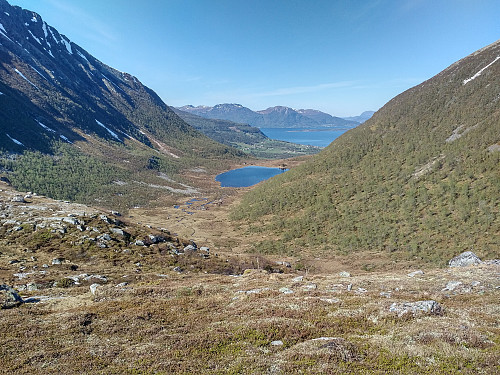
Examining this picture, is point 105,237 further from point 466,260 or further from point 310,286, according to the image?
point 466,260

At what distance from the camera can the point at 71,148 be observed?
14262cm

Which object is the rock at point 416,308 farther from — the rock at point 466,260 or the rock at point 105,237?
the rock at point 105,237

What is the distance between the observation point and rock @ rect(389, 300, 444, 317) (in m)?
14.9

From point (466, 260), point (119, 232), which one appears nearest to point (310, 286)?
point (466, 260)

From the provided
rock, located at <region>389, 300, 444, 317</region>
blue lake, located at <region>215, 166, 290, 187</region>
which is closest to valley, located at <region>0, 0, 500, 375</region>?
rock, located at <region>389, 300, 444, 317</region>

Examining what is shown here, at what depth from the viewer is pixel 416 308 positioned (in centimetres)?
1522

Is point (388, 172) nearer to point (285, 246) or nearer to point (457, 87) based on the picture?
point (285, 246)

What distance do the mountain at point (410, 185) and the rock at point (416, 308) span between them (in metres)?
28.1

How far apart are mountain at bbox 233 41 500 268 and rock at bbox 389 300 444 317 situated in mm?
28142

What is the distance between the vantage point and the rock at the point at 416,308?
1494 cm

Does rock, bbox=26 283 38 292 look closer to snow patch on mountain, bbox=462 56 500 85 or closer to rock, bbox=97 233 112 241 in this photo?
rock, bbox=97 233 112 241

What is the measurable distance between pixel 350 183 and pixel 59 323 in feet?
213

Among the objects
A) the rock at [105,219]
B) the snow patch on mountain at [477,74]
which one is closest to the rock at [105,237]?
the rock at [105,219]

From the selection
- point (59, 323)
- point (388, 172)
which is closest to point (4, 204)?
point (59, 323)
